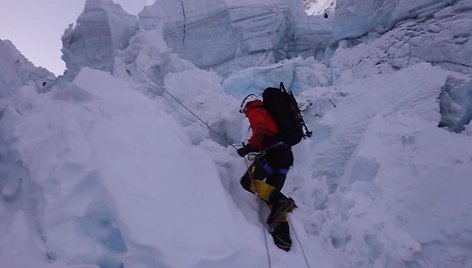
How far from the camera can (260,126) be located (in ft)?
8.89

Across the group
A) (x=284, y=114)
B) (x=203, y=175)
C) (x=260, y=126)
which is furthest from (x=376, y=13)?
(x=203, y=175)

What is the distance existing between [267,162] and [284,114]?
41 cm

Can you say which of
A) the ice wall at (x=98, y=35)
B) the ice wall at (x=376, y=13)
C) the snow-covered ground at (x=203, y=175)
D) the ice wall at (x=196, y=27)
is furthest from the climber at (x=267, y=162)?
the ice wall at (x=196, y=27)

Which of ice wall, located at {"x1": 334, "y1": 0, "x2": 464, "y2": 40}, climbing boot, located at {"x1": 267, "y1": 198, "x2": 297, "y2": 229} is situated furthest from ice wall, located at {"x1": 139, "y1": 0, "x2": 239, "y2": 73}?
climbing boot, located at {"x1": 267, "y1": 198, "x2": 297, "y2": 229}

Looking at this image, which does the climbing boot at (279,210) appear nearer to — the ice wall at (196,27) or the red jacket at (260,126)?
the red jacket at (260,126)

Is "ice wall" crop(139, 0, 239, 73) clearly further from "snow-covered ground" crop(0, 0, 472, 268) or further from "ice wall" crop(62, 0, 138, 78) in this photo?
"snow-covered ground" crop(0, 0, 472, 268)

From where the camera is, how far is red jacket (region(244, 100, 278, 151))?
2.71m

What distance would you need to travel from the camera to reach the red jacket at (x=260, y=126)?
2713 mm

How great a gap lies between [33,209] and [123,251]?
64cm

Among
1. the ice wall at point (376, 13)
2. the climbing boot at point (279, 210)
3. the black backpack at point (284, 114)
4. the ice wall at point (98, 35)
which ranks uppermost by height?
the ice wall at point (376, 13)

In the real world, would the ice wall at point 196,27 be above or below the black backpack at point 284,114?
above

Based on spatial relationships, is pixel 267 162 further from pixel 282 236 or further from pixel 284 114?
pixel 282 236

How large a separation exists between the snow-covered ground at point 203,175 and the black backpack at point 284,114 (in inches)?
25.1

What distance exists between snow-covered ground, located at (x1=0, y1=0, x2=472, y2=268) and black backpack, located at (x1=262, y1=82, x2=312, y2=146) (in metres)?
0.64
